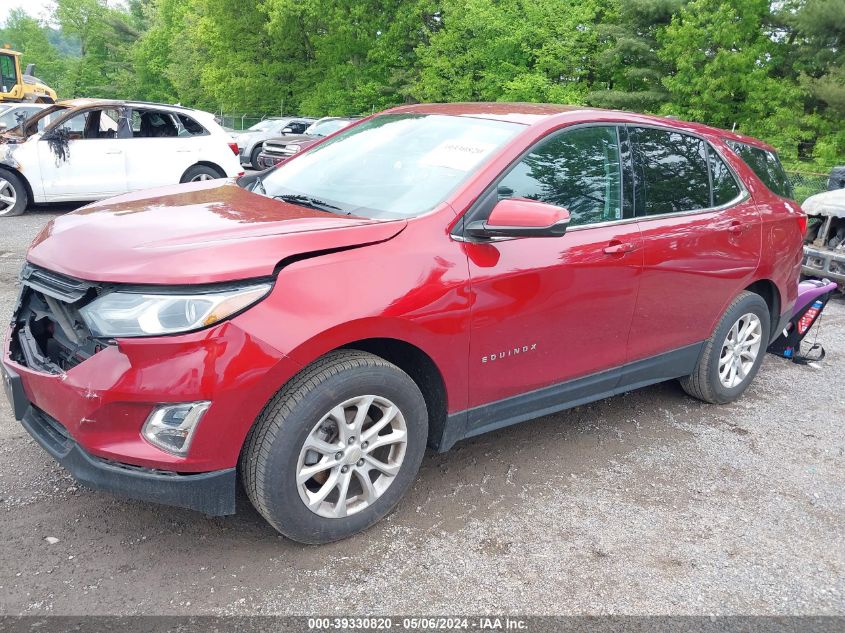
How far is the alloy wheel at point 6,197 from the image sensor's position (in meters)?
9.61

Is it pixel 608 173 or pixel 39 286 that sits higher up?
pixel 608 173

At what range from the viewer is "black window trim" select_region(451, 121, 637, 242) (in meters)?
3.00

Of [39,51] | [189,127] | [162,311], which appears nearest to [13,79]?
[189,127]

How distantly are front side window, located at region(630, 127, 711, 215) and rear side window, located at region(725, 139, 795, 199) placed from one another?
48 centimetres

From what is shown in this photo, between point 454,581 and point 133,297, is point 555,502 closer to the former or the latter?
point 454,581

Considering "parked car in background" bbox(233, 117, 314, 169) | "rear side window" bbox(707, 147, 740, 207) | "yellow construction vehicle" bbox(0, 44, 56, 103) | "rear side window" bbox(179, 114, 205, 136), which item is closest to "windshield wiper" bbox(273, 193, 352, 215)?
"rear side window" bbox(707, 147, 740, 207)

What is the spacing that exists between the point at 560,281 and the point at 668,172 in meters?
1.17

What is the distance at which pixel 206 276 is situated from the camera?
7.94 feet

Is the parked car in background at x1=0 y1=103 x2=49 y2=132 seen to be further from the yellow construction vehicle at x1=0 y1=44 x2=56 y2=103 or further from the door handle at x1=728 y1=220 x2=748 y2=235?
the door handle at x1=728 y1=220 x2=748 y2=235

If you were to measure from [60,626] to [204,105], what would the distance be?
56515 mm

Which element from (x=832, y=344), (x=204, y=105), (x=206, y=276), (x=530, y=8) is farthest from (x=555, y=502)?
(x=204, y=105)

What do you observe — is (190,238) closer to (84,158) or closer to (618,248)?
(618,248)

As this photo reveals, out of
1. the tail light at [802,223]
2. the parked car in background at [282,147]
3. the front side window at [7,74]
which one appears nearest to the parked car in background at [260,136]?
the parked car in background at [282,147]

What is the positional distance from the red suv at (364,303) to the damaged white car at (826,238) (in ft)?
13.7
